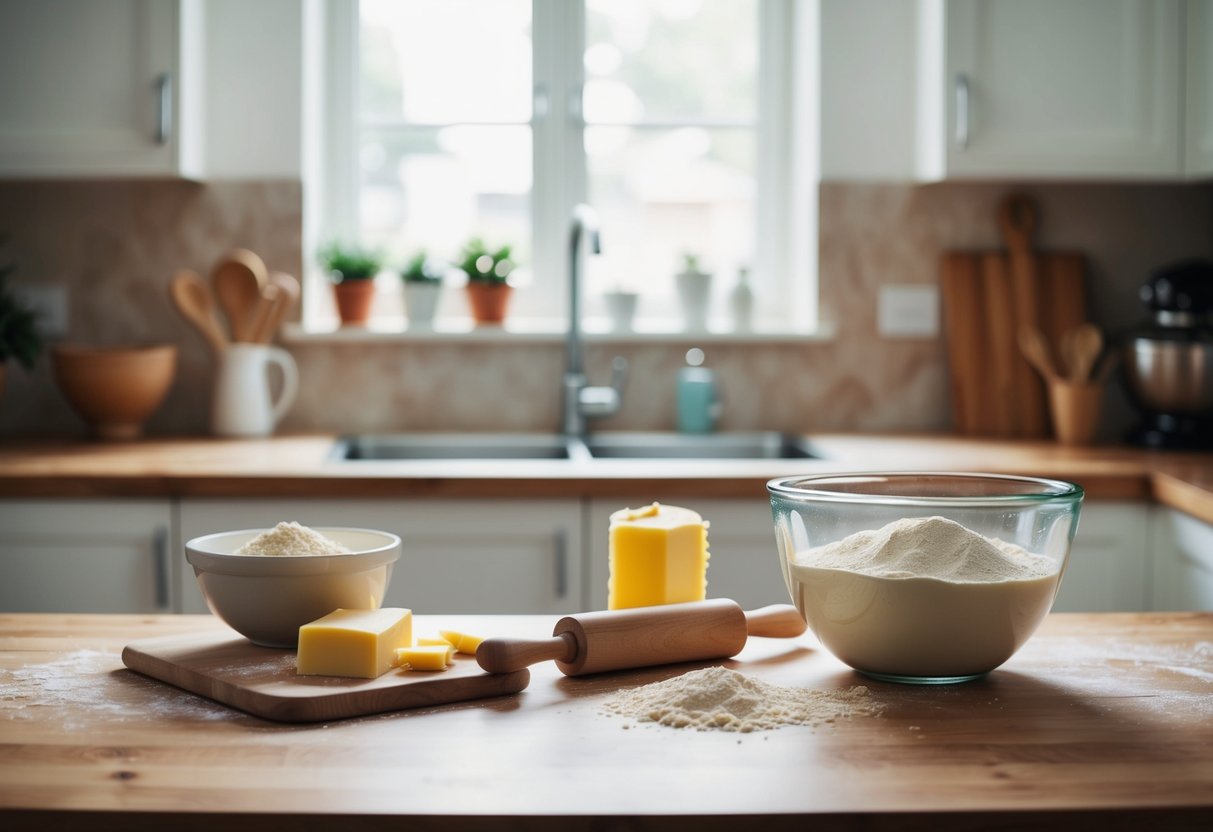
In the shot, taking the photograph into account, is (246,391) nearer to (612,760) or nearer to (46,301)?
(46,301)

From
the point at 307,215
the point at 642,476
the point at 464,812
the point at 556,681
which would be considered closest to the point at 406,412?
the point at 307,215

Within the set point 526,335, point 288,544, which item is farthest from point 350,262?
point 288,544

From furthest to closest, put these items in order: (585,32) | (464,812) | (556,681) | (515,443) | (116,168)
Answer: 1. (585,32)
2. (515,443)
3. (116,168)
4. (556,681)
5. (464,812)

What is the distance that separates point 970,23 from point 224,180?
5.82ft

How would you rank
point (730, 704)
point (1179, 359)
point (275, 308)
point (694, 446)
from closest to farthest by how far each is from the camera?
point (730, 704)
point (1179, 359)
point (275, 308)
point (694, 446)

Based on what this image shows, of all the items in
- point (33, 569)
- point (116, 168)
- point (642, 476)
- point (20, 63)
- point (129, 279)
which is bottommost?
point (33, 569)

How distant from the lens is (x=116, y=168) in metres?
2.69

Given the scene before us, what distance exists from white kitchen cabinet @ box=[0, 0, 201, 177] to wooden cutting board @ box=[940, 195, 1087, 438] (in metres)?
1.87

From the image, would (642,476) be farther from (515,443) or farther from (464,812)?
(464,812)

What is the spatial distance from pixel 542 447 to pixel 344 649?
1847 mm

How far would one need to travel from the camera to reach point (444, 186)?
317 cm

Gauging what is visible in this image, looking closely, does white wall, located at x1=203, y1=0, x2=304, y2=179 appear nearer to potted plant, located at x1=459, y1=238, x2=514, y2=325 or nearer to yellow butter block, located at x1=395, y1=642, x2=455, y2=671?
potted plant, located at x1=459, y1=238, x2=514, y2=325

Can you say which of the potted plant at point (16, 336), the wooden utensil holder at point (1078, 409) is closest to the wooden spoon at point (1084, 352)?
the wooden utensil holder at point (1078, 409)

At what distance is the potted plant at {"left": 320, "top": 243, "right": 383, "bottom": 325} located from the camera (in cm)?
295
